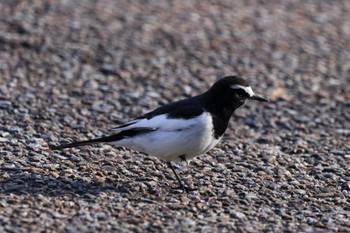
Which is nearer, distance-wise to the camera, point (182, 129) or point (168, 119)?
point (182, 129)

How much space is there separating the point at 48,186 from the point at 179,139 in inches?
49.8

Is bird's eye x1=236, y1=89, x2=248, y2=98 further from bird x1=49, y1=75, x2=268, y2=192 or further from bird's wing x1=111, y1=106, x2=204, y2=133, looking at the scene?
bird's wing x1=111, y1=106, x2=204, y2=133

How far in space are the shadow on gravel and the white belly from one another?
0.45 meters

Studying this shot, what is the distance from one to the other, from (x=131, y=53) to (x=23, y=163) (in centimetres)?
444

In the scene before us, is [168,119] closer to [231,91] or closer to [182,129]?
[182,129]

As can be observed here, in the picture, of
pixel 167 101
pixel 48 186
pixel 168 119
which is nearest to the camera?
pixel 48 186

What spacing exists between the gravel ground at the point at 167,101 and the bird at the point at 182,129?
38cm

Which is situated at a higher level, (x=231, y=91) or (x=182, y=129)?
(x=231, y=91)

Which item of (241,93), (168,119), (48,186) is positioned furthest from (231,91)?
(48,186)

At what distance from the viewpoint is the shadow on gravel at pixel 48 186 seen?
701 cm

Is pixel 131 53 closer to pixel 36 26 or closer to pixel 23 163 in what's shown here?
pixel 36 26

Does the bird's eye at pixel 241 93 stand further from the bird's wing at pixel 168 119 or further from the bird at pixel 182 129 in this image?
the bird's wing at pixel 168 119

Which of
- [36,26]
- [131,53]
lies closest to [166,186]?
[131,53]

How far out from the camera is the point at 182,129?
7238 millimetres
